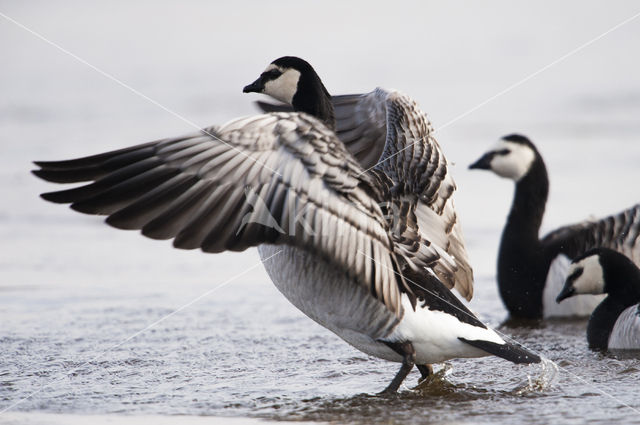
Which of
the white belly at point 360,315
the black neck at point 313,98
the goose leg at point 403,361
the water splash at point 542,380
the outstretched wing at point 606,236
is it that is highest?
the black neck at point 313,98

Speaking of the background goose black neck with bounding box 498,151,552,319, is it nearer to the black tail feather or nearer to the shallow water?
the shallow water

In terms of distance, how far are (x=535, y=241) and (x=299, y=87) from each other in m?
3.57

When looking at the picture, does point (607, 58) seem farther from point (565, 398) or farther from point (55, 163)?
point (55, 163)

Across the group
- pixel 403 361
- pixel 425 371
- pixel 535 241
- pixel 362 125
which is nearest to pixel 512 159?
pixel 535 241

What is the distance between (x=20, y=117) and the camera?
1323 cm

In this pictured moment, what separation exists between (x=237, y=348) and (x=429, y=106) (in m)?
7.62

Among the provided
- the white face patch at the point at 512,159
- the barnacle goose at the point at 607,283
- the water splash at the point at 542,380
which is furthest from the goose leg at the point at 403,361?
the white face patch at the point at 512,159

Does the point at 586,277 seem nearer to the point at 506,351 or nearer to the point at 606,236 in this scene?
the point at 606,236

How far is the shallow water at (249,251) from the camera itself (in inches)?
188

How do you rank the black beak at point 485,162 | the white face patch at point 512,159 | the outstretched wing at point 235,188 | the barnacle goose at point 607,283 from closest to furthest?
the outstretched wing at point 235,188
the barnacle goose at point 607,283
the white face patch at point 512,159
the black beak at point 485,162

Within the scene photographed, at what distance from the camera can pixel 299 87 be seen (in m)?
5.36

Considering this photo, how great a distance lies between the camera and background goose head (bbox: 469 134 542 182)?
8.32 metres

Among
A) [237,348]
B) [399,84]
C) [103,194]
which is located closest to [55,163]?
[103,194]

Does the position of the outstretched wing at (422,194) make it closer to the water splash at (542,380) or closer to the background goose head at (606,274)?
the water splash at (542,380)
